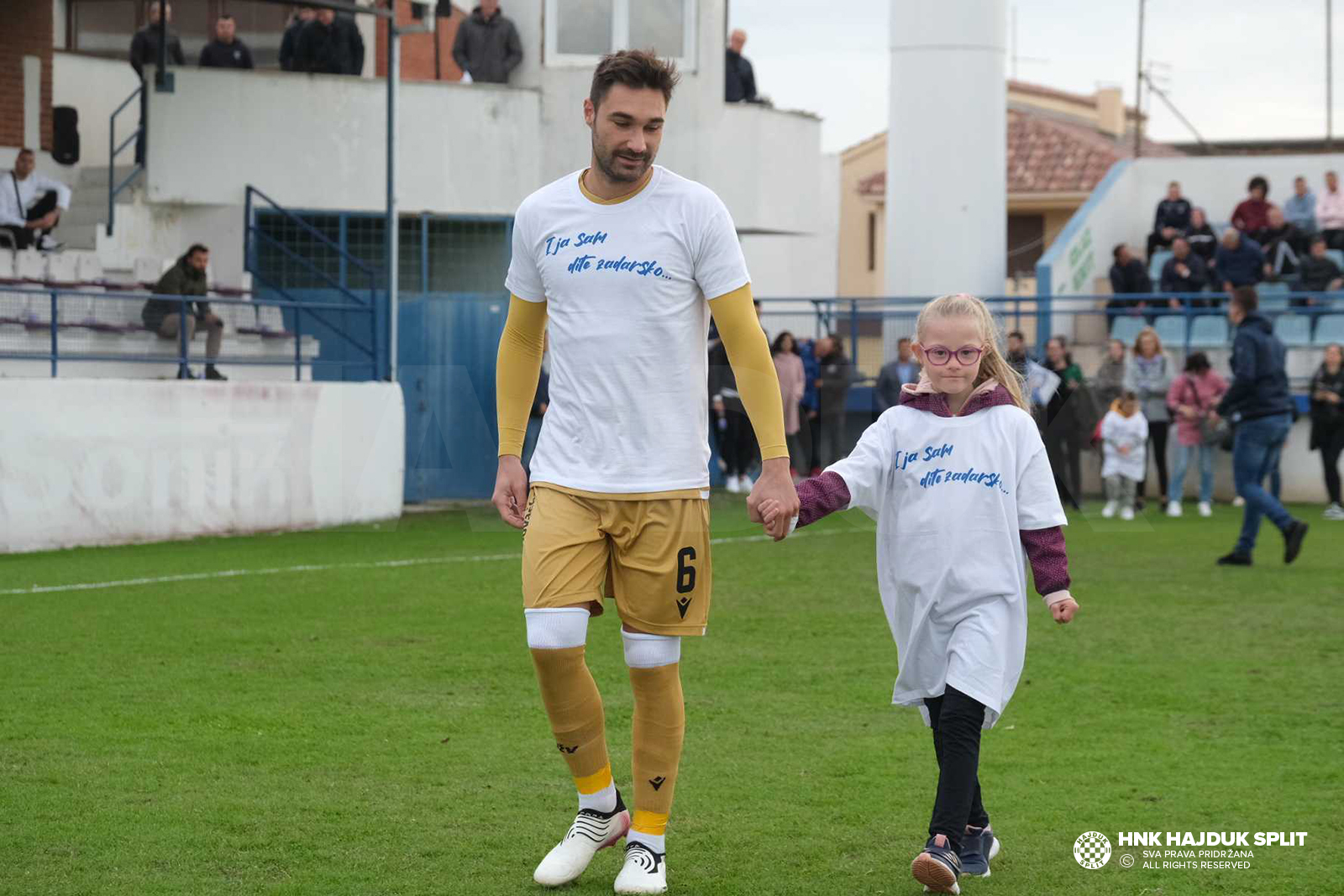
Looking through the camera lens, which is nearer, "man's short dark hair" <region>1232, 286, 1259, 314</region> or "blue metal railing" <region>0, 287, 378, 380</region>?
"man's short dark hair" <region>1232, 286, 1259, 314</region>

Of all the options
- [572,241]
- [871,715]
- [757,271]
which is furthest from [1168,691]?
[757,271]

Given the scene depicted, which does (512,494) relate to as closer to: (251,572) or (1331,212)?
(251,572)

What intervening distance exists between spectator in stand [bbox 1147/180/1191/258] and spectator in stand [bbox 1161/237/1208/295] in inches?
80.2

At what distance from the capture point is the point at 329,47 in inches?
896

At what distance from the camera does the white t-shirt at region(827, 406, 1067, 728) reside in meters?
5.31

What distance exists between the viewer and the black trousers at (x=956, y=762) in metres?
5.15

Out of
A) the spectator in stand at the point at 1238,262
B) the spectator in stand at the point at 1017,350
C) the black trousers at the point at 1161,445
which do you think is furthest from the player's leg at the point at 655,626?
the spectator in stand at the point at 1238,262

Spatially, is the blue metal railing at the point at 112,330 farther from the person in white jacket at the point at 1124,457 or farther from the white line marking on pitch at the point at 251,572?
the person in white jacket at the point at 1124,457

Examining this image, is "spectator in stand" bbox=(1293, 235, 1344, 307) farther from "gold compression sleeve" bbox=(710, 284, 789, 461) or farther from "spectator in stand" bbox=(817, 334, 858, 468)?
"gold compression sleeve" bbox=(710, 284, 789, 461)

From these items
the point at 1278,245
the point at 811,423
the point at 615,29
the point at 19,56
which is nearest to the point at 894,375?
the point at 811,423

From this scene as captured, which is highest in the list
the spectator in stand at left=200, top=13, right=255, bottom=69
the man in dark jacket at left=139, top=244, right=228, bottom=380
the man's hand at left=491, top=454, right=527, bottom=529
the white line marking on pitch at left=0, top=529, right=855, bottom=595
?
the spectator in stand at left=200, top=13, right=255, bottom=69

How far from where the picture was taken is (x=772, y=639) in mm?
10656

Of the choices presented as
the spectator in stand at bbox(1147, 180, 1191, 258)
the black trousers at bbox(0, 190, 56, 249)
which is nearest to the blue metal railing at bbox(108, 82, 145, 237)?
the black trousers at bbox(0, 190, 56, 249)

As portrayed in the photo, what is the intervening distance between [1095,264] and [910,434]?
84.8ft
